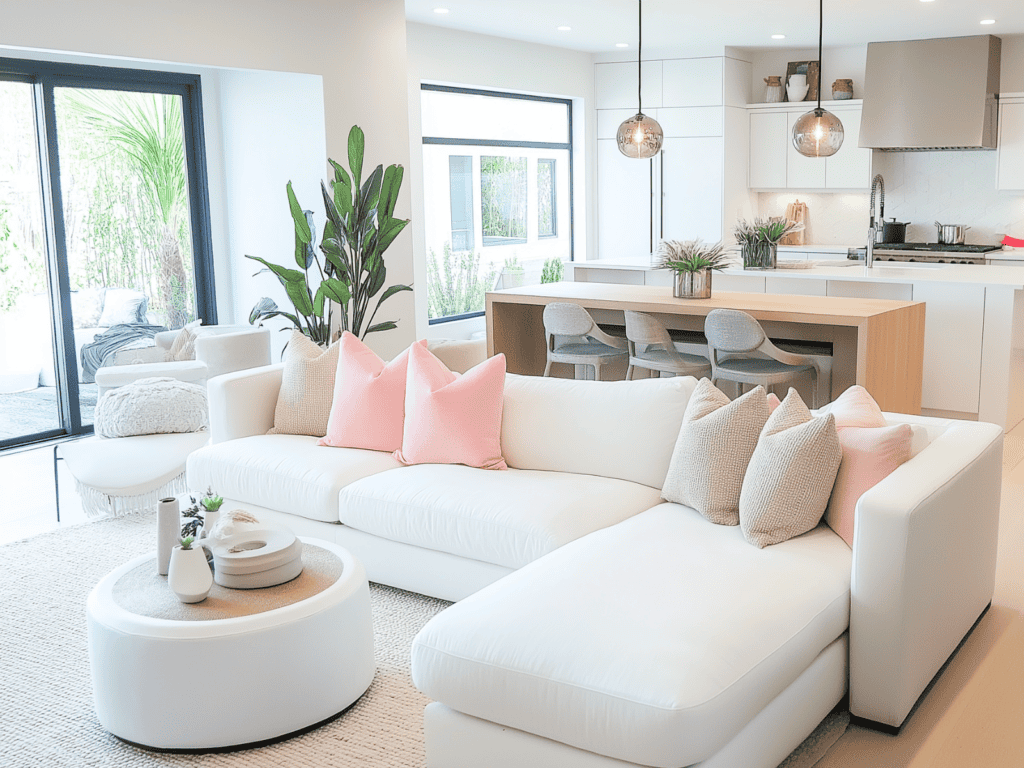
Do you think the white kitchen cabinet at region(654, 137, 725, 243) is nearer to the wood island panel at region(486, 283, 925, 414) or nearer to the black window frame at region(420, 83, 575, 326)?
the black window frame at region(420, 83, 575, 326)

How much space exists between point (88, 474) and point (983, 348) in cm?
466

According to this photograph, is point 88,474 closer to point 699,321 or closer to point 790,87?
point 699,321

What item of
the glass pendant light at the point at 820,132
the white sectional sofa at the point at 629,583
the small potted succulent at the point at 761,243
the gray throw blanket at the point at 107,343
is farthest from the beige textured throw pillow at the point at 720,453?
the gray throw blanket at the point at 107,343

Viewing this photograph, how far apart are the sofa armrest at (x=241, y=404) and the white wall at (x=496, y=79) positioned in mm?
3535

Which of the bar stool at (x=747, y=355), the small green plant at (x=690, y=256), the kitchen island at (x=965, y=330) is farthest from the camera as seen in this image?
the kitchen island at (x=965, y=330)

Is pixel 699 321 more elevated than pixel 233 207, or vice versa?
pixel 233 207

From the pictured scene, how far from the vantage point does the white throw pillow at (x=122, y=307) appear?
6.42m

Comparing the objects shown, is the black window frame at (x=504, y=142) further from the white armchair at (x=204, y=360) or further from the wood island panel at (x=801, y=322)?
the white armchair at (x=204, y=360)

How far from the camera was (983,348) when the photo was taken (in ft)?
18.4

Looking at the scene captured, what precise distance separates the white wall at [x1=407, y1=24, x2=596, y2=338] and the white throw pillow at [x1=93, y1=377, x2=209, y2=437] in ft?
10.8

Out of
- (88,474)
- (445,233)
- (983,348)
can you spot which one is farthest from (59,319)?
(983,348)

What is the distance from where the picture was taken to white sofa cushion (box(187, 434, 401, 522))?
3.70 m

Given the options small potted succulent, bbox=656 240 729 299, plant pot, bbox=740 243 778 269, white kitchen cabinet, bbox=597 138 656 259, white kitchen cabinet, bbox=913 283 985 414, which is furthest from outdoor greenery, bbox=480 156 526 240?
white kitchen cabinet, bbox=913 283 985 414

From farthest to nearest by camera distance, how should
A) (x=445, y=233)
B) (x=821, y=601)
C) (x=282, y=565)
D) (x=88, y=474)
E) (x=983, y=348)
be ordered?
(x=445, y=233), (x=983, y=348), (x=88, y=474), (x=282, y=565), (x=821, y=601)
